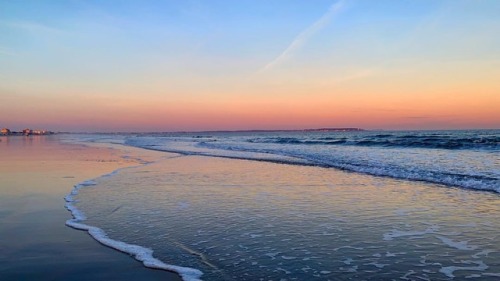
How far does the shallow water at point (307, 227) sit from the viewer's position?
519 cm

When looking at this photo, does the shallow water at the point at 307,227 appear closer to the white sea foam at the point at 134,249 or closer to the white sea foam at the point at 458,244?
the white sea foam at the point at 458,244

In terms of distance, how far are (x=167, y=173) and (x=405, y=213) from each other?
33.3 feet

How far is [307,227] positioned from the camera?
7.21m

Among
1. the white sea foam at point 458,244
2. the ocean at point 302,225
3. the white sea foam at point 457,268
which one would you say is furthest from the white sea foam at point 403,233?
the white sea foam at point 457,268

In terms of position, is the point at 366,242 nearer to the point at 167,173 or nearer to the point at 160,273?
the point at 160,273

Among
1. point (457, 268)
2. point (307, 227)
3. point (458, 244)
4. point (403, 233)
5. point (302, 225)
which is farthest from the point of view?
point (302, 225)

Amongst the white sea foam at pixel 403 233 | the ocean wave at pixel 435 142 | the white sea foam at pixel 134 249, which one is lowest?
the white sea foam at pixel 134 249

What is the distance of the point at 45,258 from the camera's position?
18.0 feet

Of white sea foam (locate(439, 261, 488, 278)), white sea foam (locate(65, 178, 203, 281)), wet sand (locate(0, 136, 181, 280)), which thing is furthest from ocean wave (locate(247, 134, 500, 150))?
wet sand (locate(0, 136, 181, 280))

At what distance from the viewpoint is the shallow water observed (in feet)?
17.0

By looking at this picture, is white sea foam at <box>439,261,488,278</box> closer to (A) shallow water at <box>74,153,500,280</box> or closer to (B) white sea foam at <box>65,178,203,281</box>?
(A) shallow water at <box>74,153,500,280</box>

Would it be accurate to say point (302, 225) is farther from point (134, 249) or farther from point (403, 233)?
point (134, 249)

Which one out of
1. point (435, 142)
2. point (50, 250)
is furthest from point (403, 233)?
point (435, 142)

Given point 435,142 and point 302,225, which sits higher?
point 435,142
